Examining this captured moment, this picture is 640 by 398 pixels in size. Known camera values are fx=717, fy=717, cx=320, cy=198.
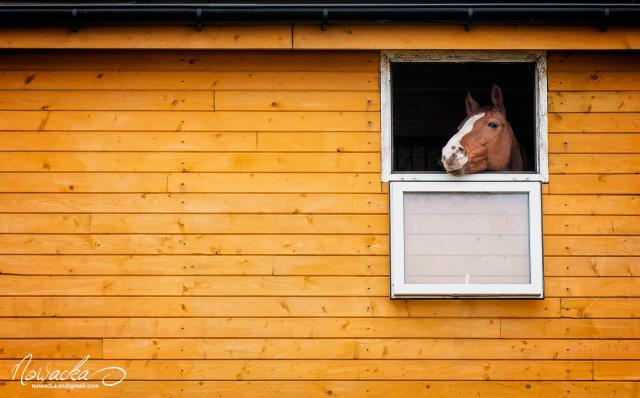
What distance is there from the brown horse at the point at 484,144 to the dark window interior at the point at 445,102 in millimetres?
166

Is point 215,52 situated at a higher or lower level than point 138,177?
higher

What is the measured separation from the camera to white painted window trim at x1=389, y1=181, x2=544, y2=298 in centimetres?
449

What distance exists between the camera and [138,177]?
15.3ft

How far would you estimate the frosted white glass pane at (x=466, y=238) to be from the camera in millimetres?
4543

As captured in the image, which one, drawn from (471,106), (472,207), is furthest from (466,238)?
(471,106)

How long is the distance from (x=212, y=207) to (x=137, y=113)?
0.80 meters

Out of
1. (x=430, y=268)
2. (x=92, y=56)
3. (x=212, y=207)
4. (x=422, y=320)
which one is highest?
(x=92, y=56)

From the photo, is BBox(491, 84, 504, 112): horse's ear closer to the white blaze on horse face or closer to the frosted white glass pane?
the white blaze on horse face

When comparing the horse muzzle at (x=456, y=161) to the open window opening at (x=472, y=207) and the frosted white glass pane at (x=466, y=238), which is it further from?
the frosted white glass pane at (x=466, y=238)

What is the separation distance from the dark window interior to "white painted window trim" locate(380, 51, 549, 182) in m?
0.07

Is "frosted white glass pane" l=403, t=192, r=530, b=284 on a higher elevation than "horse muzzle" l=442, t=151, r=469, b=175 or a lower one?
lower

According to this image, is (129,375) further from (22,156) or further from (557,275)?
(557,275)

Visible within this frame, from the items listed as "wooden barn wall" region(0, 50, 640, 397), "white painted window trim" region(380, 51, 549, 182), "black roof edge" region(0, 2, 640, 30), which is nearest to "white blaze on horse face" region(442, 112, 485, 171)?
"white painted window trim" region(380, 51, 549, 182)

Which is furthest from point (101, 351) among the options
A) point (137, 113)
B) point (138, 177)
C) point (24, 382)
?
point (137, 113)
